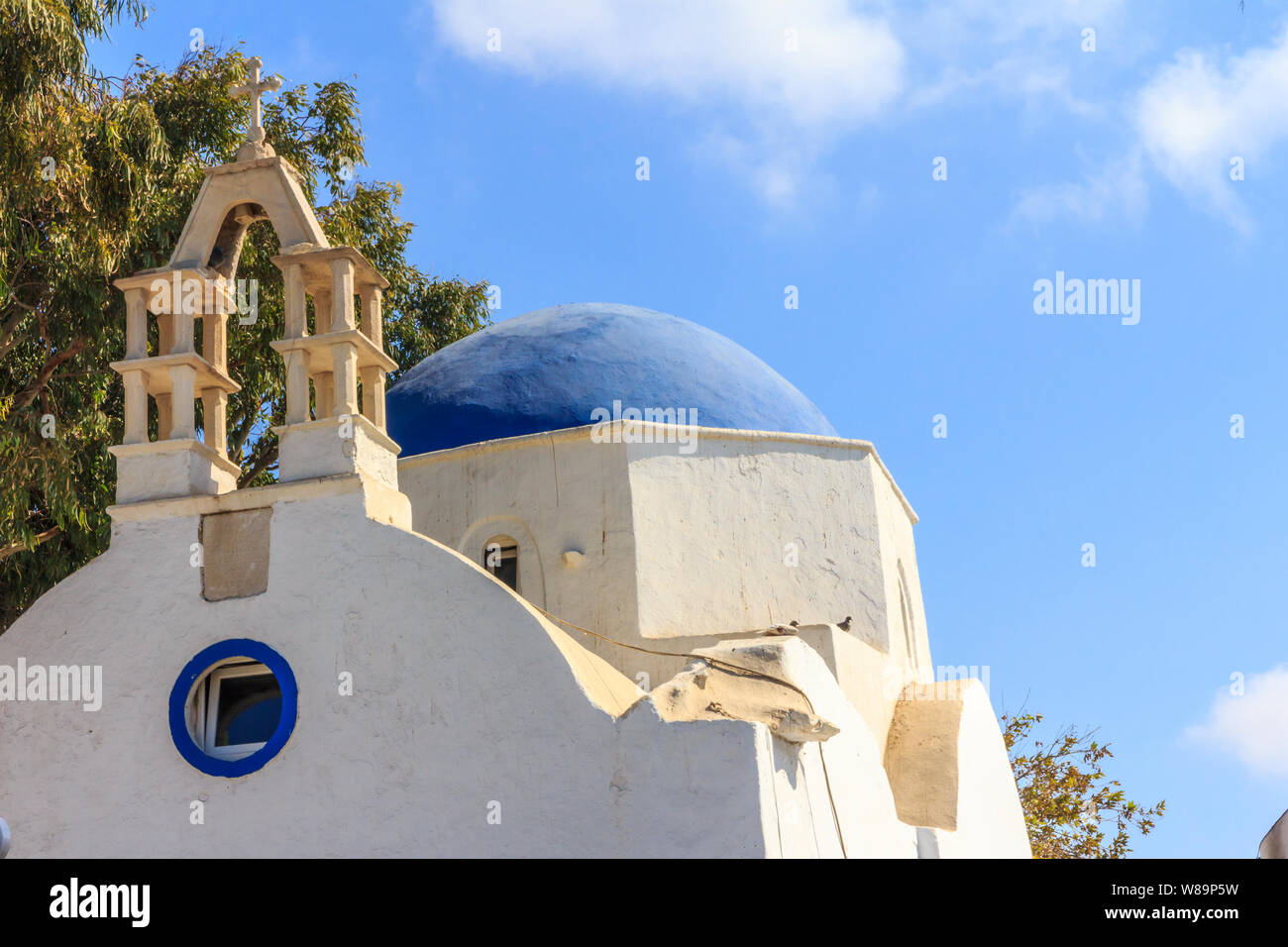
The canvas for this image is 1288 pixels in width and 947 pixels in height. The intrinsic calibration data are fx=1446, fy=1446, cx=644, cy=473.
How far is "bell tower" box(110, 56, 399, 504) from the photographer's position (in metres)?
8.23

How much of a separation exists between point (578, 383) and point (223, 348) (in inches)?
136

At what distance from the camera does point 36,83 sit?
10.5 m

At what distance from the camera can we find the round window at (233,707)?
7.55m

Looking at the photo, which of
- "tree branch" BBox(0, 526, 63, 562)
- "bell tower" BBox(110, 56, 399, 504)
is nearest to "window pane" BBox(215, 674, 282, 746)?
"bell tower" BBox(110, 56, 399, 504)

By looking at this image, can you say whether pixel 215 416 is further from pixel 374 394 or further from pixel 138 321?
pixel 374 394

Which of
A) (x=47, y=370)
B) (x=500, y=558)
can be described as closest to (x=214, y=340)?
(x=500, y=558)

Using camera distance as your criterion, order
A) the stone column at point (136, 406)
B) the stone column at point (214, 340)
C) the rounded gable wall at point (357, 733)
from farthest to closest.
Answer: the stone column at point (214, 340) → the stone column at point (136, 406) → the rounded gable wall at point (357, 733)

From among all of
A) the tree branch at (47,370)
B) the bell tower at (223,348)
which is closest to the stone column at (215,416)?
the bell tower at (223,348)

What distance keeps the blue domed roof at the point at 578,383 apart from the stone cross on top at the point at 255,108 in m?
3.41

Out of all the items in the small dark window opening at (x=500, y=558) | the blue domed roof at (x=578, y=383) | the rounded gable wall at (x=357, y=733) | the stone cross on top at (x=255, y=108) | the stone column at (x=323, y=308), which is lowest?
the rounded gable wall at (x=357, y=733)

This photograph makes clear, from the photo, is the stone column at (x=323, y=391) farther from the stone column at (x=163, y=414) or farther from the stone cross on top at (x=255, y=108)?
the stone cross on top at (x=255, y=108)

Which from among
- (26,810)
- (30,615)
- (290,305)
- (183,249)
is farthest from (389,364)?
(26,810)
